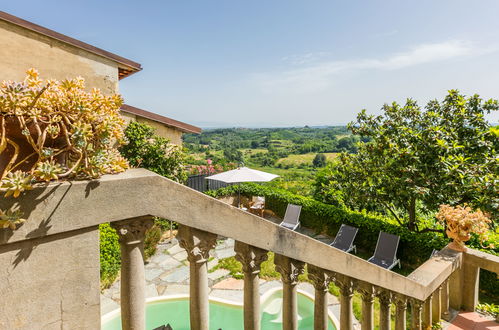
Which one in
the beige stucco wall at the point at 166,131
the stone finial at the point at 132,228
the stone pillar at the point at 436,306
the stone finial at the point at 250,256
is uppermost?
the beige stucco wall at the point at 166,131

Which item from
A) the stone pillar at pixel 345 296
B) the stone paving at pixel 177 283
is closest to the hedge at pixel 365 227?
the stone paving at pixel 177 283

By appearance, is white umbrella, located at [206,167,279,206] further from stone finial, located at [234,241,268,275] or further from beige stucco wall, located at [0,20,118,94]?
stone finial, located at [234,241,268,275]

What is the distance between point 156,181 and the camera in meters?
1.23

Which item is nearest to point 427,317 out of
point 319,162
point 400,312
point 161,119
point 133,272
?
point 400,312

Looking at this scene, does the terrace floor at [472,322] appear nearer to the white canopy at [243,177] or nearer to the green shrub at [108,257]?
the green shrub at [108,257]

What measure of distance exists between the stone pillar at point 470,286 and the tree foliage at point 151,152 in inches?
340

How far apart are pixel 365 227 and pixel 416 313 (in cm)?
592

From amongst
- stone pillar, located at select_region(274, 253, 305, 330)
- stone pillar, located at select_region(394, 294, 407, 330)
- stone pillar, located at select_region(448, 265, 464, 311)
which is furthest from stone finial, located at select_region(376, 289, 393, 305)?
stone pillar, located at select_region(448, 265, 464, 311)

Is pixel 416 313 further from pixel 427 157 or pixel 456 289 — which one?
pixel 427 157

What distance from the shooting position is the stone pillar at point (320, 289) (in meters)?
2.05

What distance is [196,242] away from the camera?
54.9 inches

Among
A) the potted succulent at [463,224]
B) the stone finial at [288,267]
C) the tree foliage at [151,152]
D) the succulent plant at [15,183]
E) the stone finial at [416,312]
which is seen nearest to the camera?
the succulent plant at [15,183]

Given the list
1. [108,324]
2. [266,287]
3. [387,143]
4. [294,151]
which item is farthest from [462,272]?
[294,151]

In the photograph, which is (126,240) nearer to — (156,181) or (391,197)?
(156,181)
